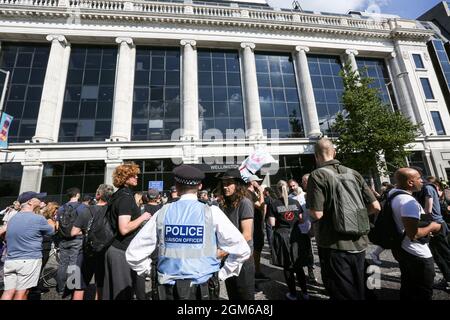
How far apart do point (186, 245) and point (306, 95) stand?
20.8m

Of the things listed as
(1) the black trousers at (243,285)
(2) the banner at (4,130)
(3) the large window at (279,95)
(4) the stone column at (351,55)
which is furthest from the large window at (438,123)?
(2) the banner at (4,130)

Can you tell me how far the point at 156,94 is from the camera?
18.9 meters

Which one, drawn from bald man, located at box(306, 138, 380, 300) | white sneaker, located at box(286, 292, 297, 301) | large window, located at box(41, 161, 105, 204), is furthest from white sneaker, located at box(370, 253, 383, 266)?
large window, located at box(41, 161, 105, 204)

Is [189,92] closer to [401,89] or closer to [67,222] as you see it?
[67,222]

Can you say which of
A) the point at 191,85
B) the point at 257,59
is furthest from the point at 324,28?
the point at 191,85

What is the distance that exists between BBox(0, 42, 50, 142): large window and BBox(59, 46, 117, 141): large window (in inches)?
81.6

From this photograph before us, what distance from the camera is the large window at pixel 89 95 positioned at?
1712 cm

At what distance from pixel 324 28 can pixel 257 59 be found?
7421 millimetres

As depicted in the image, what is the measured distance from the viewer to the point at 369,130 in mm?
15641

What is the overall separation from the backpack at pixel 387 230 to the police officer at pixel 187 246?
2.16 metres

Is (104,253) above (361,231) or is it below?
below

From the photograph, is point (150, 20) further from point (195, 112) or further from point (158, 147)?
point (158, 147)

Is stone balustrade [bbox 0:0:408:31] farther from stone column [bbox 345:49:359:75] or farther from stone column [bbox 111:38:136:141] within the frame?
stone column [bbox 111:38:136:141]

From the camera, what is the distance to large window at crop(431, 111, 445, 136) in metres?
21.5
